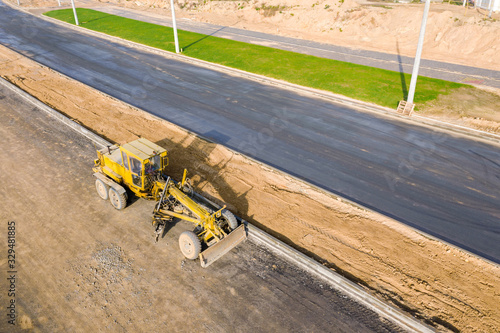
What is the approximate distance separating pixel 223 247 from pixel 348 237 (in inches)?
178

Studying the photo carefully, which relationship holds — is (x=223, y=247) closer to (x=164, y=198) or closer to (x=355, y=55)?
(x=164, y=198)

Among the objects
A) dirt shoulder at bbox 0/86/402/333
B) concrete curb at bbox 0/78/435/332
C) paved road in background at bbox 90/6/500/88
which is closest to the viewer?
dirt shoulder at bbox 0/86/402/333

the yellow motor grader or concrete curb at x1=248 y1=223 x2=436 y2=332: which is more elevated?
the yellow motor grader

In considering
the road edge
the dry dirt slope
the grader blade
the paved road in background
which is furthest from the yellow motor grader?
the dry dirt slope

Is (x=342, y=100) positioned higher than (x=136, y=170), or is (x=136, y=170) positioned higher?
(x=136, y=170)

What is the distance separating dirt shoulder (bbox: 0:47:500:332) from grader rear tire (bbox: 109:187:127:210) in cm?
308

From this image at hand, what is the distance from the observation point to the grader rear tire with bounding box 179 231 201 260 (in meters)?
9.83

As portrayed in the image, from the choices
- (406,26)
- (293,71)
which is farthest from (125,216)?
(406,26)

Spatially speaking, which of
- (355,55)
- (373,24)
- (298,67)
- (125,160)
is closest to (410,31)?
(373,24)

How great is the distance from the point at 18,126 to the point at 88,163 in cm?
654

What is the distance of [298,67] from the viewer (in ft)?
92.0

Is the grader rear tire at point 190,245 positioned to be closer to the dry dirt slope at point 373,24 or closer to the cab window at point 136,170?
the cab window at point 136,170

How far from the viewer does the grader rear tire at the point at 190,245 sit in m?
9.83

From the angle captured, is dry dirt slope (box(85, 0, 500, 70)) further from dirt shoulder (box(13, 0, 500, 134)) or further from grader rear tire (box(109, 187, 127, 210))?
grader rear tire (box(109, 187, 127, 210))
